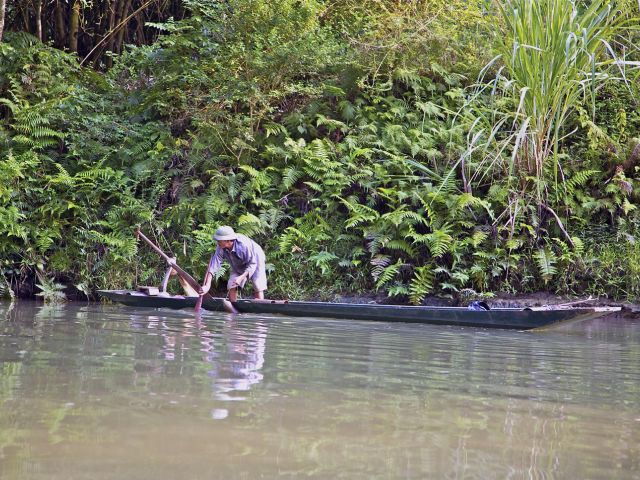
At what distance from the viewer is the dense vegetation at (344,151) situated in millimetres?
9953

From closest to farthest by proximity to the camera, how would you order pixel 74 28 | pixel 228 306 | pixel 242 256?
pixel 228 306, pixel 242 256, pixel 74 28

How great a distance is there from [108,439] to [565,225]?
8938mm

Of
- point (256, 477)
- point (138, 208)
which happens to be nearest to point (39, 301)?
point (138, 208)

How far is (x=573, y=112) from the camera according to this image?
11.4 m

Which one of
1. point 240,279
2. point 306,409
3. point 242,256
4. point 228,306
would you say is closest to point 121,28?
point 242,256

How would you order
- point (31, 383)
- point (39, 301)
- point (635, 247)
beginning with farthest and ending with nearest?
point (39, 301) → point (635, 247) → point (31, 383)

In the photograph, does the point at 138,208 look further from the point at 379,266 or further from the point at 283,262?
the point at 379,266

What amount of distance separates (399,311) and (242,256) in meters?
2.44

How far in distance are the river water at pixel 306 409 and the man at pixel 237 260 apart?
335 centimetres

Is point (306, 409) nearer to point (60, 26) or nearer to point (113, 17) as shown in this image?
point (113, 17)

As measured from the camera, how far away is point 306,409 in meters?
3.24

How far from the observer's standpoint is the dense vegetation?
9.95 m

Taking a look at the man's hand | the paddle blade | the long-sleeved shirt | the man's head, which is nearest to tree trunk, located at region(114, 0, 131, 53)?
the long-sleeved shirt

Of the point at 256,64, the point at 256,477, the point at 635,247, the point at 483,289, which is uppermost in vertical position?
the point at 256,64
